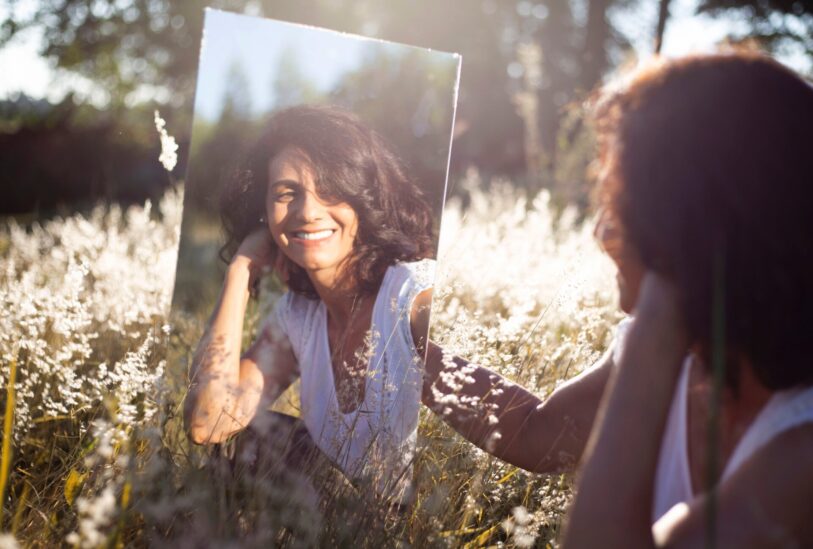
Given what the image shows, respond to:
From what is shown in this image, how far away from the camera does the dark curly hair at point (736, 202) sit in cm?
119

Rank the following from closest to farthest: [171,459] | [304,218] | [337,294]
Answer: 1. [171,459]
2. [304,218]
3. [337,294]

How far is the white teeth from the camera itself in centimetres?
200

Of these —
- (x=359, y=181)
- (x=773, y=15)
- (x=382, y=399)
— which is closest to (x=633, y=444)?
(x=382, y=399)

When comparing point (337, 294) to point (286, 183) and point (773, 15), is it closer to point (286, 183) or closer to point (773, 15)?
point (286, 183)

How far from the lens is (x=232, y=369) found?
6.46 feet

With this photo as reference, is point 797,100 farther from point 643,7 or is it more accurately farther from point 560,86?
point 560,86

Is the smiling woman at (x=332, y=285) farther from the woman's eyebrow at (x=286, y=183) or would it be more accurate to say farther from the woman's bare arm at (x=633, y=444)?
the woman's bare arm at (x=633, y=444)

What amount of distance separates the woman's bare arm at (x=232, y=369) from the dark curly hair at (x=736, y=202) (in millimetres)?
1107

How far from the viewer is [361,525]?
1.67 meters

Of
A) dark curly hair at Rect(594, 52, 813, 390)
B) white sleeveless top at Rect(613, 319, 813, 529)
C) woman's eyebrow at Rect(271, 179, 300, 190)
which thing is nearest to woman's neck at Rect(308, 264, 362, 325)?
woman's eyebrow at Rect(271, 179, 300, 190)

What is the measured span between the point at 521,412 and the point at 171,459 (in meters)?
0.88

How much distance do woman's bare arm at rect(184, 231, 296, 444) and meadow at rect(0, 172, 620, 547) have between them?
0.22ft

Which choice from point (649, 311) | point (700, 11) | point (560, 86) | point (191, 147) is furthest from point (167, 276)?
point (560, 86)

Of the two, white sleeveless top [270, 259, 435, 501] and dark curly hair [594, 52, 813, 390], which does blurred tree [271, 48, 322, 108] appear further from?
dark curly hair [594, 52, 813, 390]
